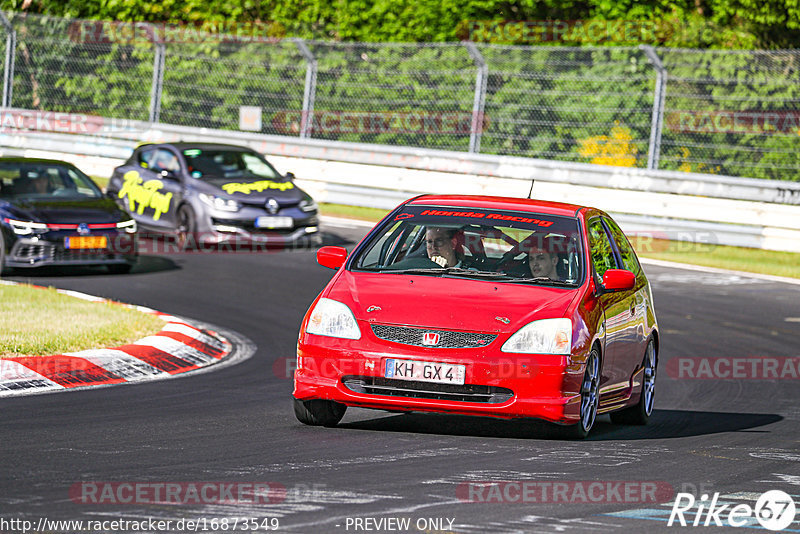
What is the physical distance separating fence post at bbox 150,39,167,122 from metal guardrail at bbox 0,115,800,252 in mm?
336

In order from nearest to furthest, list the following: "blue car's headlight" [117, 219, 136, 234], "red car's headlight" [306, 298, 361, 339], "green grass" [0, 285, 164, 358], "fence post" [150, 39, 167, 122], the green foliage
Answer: "red car's headlight" [306, 298, 361, 339] < "green grass" [0, 285, 164, 358] < "blue car's headlight" [117, 219, 136, 234] < "fence post" [150, 39, 167, 122] < the green foliage

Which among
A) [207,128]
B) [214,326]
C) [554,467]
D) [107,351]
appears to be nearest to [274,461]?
[554,467]

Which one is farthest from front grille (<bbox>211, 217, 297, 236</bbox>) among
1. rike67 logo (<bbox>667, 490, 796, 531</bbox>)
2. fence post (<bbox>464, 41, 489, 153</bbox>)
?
rike67 logo (<bbox>667, 490, 796, 531</bbox>)

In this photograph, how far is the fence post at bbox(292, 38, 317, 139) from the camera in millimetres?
25281

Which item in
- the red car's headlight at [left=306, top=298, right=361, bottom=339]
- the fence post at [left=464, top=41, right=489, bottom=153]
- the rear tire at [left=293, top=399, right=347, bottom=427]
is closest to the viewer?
the red car's headlight at [left=306, top=298, right=361, bottom=339]

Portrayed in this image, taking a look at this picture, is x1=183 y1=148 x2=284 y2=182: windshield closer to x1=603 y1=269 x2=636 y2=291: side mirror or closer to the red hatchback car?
the red hatchback car

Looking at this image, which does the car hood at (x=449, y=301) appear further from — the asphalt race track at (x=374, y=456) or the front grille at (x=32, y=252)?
the front grille at (x=32, y=252)

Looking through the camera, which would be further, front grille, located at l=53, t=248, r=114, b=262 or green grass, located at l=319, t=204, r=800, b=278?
green grass, located at l=319, t=204, r=800, b=278

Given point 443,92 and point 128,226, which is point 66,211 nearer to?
point 128,226

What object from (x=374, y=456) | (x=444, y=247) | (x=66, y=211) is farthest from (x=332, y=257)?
(x=66, y=211)

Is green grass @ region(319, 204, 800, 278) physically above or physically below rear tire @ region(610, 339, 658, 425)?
below

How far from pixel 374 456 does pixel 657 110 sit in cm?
1477

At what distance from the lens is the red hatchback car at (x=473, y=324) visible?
27.8 feet

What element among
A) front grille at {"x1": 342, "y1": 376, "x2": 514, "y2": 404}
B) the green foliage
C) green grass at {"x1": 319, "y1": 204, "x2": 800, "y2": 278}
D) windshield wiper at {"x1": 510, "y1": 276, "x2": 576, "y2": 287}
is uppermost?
the green foliage
